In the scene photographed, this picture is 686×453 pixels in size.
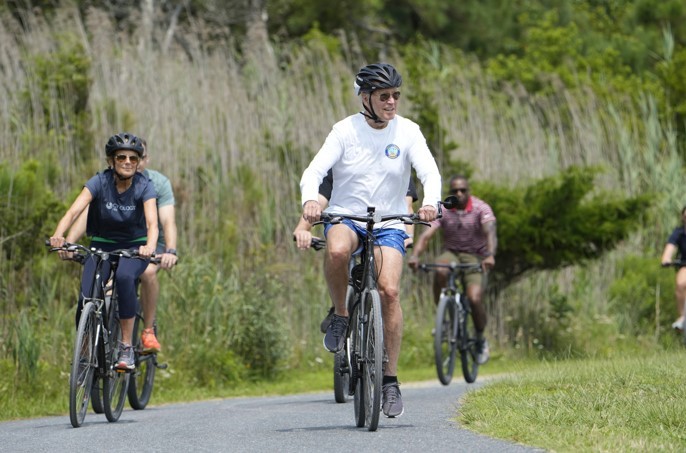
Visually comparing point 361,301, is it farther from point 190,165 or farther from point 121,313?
point 190,165

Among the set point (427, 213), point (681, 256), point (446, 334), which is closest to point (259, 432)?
point (427, 213)

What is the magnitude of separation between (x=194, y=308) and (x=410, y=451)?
7.90m

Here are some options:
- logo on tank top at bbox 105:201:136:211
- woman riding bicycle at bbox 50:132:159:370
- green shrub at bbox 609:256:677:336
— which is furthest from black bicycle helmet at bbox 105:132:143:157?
green shrub at bbox 609:256:677:336

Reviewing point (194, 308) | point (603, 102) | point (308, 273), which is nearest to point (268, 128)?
point (308, 273)

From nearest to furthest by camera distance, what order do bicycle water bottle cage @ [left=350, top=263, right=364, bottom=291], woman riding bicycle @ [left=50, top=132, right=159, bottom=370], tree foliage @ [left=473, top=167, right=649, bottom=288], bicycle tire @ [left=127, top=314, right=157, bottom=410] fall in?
bicycle water bottle cage @ [left=350, top=263, right=364, bottom=291] → woman riding bicycle @ [left=50, top=132, right=159, bottom=370] → bicycle tire @ [left=127, top=314, right=157, bottom=410] → tree foliage @ [left=473, top=167, right=649, bottom=288]

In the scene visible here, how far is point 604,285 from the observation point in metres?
19.4

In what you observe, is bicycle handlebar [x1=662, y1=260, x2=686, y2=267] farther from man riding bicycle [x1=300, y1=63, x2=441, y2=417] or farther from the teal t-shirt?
man riding bicycle [x1=300, y1=63, x2=441, y2=417]

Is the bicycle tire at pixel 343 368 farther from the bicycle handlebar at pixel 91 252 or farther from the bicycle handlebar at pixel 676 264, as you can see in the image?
the bicycle handlebar at pixel 676 264

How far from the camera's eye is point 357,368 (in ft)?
27.8

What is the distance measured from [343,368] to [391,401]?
1.32 ft

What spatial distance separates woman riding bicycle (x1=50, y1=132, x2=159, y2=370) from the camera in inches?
407

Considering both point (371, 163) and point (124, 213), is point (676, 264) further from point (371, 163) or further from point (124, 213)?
point (371, 163)

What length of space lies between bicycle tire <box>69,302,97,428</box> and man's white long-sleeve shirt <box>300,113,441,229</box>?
7.01 ft

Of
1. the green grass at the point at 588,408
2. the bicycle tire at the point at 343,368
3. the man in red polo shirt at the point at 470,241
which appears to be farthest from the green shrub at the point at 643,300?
the bicycle tire at the point at 343,368
